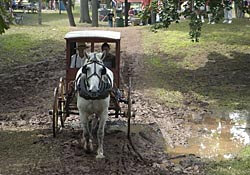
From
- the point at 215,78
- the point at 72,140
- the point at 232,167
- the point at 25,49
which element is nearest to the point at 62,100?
the point at 72,140

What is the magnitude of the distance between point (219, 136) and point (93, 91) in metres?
3.81

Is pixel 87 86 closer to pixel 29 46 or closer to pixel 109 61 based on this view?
pixel 109 61

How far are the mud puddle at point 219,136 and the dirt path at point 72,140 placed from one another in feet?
0.98

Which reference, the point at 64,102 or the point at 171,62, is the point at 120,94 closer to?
the point at 64,102

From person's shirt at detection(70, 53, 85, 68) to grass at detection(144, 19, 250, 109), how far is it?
3.96 m

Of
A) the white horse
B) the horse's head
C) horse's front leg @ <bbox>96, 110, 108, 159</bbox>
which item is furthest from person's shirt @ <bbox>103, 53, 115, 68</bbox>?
the horse's head

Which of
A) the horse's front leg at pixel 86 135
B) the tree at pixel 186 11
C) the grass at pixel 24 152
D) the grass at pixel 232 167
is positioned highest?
the tree at pixel 186 11

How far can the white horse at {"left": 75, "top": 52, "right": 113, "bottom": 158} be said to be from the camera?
838cm

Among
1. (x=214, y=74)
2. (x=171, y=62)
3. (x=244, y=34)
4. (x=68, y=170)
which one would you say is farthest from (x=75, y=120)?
(x=244, y=34)

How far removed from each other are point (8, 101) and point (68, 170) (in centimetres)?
630

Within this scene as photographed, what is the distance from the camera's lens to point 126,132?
10570 mm

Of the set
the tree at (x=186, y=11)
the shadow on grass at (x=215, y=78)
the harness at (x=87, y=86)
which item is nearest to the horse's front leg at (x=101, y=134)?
the harness at (x=87, y=86)

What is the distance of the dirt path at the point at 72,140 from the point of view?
27.5ft

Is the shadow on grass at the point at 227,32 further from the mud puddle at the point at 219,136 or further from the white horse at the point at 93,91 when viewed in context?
the white horse at the point at 93,91
